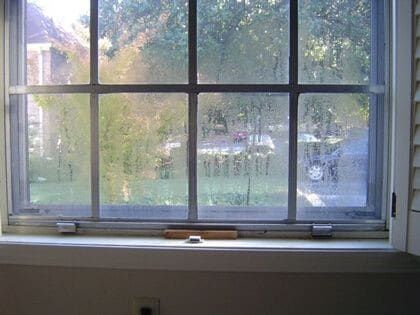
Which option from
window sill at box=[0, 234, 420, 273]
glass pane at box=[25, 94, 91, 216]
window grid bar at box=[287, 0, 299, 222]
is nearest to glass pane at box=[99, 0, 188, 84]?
glass pane at box=[25, 94, 91, 216]

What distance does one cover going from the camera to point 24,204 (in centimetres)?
146

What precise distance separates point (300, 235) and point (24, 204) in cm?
101

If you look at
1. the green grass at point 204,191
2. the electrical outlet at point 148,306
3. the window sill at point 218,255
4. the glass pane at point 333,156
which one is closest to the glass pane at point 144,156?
the green grass at point 204,191

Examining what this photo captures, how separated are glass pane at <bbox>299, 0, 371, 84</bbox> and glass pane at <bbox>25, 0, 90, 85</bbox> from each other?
0.77 meters

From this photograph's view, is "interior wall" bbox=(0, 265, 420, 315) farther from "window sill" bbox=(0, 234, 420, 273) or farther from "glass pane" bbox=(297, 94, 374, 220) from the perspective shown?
"glass pane" bbox=(297, 94, 374, 220)

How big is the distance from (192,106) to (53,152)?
0.54 meters

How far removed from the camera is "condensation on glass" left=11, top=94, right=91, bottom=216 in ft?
4.65

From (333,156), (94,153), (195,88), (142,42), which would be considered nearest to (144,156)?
(94,153)

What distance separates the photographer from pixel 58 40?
4.64ft

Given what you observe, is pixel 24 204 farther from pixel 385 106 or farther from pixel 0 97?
pixel 385 106

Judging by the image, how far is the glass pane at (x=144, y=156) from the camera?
1396 mm

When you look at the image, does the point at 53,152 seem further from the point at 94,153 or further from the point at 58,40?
the point at 58,40

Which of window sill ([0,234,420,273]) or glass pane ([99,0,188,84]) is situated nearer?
window sill ([0,234,420,273])

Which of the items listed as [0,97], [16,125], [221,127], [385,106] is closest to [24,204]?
[16,125]
